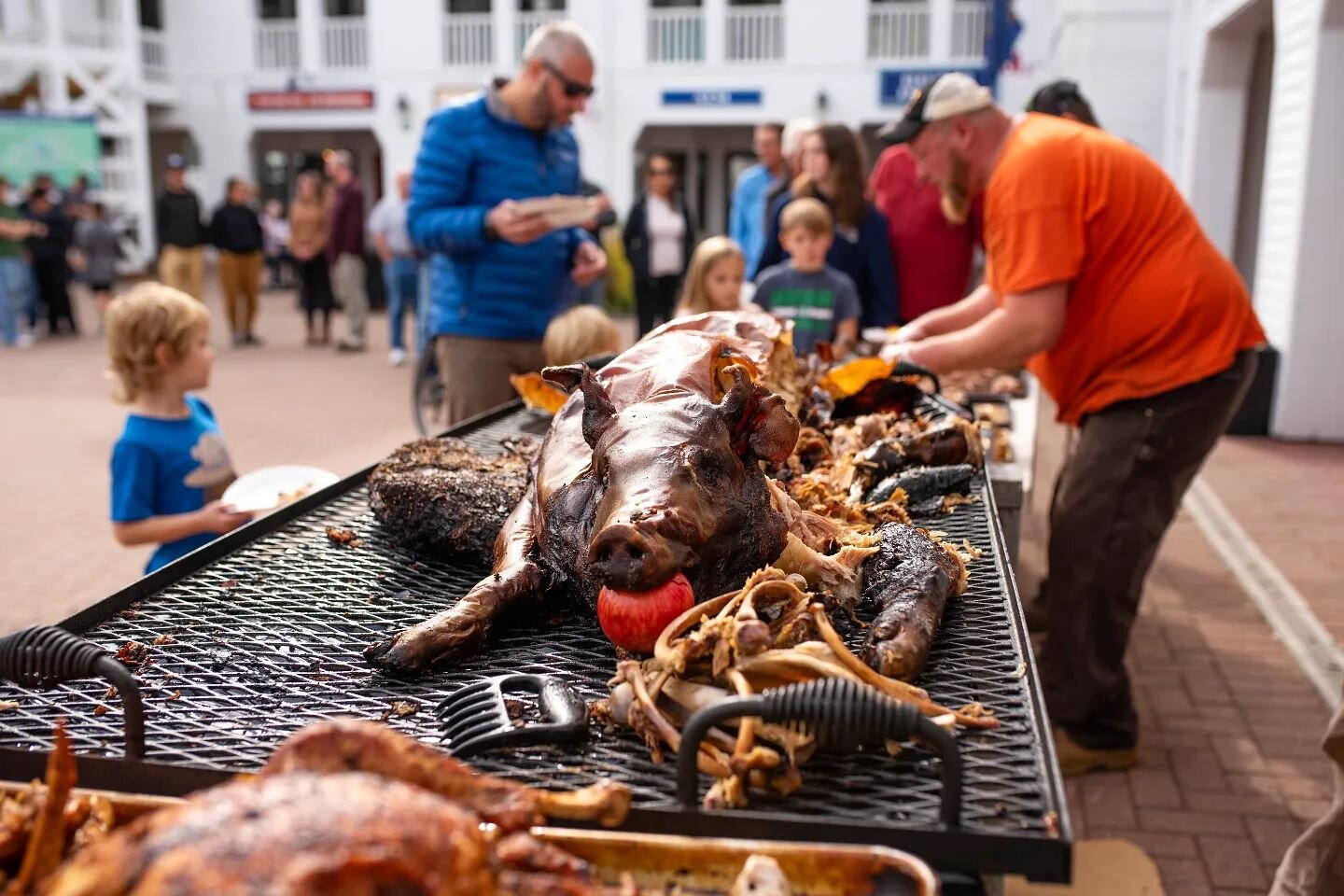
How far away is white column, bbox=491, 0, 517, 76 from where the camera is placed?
24.9 m

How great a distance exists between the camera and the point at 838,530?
2330 mm

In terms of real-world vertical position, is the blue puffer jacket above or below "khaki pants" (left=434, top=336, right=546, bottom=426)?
above

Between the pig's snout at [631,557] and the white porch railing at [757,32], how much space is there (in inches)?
930

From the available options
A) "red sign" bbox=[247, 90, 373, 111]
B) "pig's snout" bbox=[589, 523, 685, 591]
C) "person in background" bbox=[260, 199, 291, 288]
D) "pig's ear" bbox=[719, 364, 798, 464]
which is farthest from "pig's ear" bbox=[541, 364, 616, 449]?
"red sign" bbox=[247, 90, 373, 111]

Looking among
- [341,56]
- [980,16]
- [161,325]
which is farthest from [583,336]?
[341,56]

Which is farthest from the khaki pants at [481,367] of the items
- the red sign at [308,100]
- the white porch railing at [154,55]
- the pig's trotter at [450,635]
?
the white porch railing at [154,55]

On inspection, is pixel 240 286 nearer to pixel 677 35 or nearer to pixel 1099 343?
pixel 677 35

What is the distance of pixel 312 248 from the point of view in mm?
15781

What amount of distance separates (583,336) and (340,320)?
52.2 feet

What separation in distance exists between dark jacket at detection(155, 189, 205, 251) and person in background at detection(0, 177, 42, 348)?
1.92 metres

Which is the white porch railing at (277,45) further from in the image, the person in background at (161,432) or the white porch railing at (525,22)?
the person in background at (161,432)

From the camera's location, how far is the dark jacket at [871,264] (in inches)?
253

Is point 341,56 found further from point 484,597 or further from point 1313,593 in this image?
point 484,597

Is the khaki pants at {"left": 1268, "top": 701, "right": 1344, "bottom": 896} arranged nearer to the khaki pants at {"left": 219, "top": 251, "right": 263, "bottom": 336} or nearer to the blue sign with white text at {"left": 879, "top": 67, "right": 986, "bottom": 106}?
the khaki pants at {"left": 219, "top": 251, "right": 263, "bottom": 336}
